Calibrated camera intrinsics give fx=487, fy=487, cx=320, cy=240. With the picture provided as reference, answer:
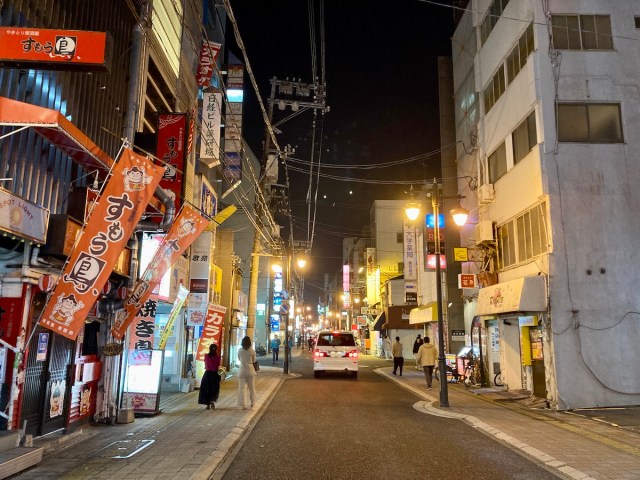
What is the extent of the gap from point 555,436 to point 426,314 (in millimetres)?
17517

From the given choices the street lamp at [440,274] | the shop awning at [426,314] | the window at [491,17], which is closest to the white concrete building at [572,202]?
the window at [491,17]

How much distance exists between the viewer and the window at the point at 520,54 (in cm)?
1588

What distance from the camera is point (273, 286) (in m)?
46.0

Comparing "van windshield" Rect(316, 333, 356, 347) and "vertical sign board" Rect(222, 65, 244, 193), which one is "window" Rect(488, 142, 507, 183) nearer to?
"van windshield" Rect(316, 333, 356, 347)

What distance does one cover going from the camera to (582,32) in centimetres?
1527

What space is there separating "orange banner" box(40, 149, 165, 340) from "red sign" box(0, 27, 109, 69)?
1925 mm

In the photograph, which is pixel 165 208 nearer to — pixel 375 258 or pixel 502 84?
pixel 502 84

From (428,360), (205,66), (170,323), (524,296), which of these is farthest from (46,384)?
(205,66)

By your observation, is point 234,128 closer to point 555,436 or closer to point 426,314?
point 426,314

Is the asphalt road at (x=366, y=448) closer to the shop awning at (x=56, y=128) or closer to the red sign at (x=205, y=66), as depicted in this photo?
the shop awning at (x=56, y=128)

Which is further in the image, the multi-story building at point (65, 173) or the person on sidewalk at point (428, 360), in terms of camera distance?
the person on sidewalk at point (428, 360)

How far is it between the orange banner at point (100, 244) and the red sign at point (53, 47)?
1.93 meters

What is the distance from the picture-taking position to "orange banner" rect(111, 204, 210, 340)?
33.3 ft

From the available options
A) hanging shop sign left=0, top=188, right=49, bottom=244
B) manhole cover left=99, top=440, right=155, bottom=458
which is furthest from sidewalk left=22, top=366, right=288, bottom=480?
hanging shop sign left=0, top=188, right=49, bottom=244
